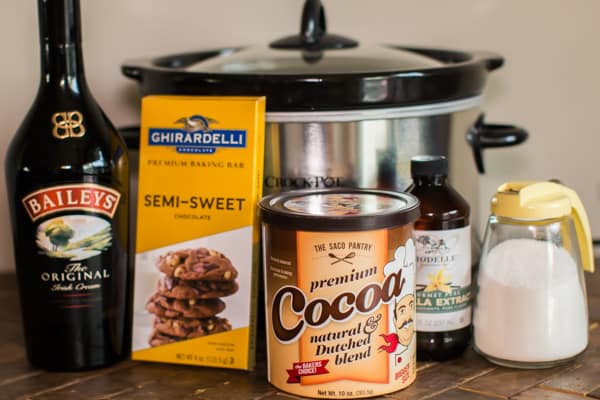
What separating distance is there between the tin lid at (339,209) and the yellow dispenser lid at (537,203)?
0.10 metres

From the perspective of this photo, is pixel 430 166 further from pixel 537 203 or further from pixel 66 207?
pixel 66 207

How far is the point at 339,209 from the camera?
2.60 feet

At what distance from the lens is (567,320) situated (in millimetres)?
846

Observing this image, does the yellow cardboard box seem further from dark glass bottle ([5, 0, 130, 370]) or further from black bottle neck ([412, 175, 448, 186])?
black bottle neck ([412, 175, 448, 186])

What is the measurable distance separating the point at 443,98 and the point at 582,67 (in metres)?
0.40

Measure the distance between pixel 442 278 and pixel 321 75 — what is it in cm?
23

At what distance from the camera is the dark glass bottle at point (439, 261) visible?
851mm

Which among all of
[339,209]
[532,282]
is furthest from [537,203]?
[339,209]

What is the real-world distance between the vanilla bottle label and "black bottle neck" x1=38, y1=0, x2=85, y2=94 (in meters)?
0.36

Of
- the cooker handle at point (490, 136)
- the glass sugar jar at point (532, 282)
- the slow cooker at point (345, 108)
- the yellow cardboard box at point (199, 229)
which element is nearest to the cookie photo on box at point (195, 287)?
the yellow cardboard box at point (199, 229)

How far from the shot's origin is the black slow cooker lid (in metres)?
0.89

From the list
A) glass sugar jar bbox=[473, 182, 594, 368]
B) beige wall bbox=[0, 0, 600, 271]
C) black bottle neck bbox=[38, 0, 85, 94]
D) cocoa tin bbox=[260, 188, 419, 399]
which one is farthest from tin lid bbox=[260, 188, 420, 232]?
beige wall bbox=[0, 0, 600, 271]

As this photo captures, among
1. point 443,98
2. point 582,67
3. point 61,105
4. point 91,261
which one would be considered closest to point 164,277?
point 91,261

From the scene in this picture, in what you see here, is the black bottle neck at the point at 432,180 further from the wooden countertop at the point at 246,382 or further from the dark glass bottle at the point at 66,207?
the dark glass bottle at the point at 66,207
